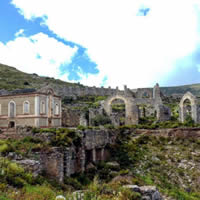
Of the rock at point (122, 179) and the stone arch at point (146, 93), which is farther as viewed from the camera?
the stone arch at point (146, 93)

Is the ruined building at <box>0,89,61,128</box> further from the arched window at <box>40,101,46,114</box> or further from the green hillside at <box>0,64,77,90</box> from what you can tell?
the green hillside at <box>0,64,77,90</box>

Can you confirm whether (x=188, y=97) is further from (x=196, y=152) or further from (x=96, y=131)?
(x=96, y=131)

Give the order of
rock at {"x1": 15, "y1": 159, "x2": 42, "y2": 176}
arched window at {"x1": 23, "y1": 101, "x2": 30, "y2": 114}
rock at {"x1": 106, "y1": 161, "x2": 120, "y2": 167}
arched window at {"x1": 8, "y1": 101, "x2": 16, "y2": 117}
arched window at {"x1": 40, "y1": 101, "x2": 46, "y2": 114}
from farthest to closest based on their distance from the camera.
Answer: arched window at {"x1": 8, "y1": 101, "x2": 16, "y2": 117} < arched window at {"x1": 40, "y1": 101, "x2": 46, "y2": 114} < arched window at {"x1": 23, "y1": 101, "x2": 30, "y2": 114} < rock at {"x1": 106, "y1": 161, "x2": 120, "y2": 167} < rock at {"x1": 15, "y1": 159, "x2": 42, "y2": 176}

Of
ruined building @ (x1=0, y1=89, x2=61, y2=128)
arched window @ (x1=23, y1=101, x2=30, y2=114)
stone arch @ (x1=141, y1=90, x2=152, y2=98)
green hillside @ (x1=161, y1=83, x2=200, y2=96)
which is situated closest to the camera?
ruined building @ (x1=0, y1=89, x2=61, y2=128)

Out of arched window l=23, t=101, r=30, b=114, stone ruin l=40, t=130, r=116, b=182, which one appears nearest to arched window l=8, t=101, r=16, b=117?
arched window l=23, t=101, r=30, b=114

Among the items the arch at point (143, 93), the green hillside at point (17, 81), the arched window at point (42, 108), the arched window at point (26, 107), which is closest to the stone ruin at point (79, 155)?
the arched window at point (42, 108)

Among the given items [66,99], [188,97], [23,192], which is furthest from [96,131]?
[66,99]

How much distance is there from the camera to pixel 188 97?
30047 mm

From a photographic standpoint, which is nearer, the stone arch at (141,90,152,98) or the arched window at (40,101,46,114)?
the arched window at (40,101,46,114)

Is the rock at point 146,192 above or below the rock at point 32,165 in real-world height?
below

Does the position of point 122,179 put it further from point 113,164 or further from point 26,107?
point 26,107

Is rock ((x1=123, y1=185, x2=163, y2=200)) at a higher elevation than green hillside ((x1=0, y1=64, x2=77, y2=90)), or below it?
below

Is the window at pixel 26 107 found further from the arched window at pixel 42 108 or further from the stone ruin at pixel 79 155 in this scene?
the stone ruin at pixel 79 155

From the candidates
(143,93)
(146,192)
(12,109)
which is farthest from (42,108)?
(143,93)
